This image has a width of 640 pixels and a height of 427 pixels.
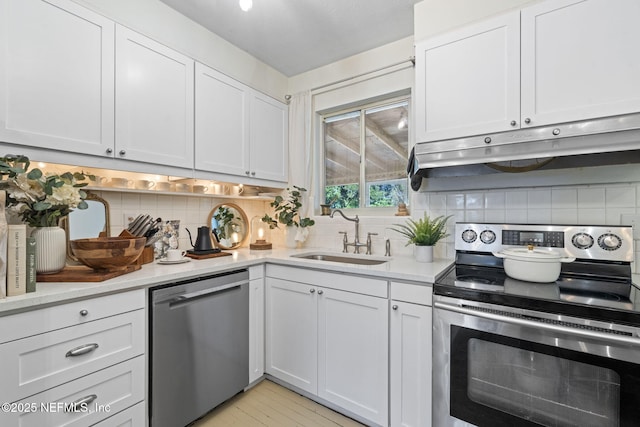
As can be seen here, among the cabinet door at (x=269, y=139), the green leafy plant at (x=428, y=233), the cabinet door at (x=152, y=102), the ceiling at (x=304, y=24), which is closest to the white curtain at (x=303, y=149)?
the cabinet door at (x=269, y=139)

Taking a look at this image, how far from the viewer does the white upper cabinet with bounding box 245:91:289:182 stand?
94.8 inches

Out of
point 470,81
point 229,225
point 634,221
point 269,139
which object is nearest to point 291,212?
point 229,225

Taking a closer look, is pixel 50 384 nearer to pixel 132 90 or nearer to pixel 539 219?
pixel 132 90

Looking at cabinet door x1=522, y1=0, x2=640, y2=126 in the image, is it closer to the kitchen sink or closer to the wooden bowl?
the kitchen sink

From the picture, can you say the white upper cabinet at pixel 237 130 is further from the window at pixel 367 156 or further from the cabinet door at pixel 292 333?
the cabinet door at pixel 292 333

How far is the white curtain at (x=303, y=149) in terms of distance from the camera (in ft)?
8.82

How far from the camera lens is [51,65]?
1320mm

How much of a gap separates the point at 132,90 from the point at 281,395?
6.98 ft

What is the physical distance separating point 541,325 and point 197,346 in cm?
166

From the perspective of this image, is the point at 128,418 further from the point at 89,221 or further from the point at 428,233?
the point at 428,233

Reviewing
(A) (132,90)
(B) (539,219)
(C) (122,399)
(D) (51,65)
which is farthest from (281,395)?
(D) (51,65)

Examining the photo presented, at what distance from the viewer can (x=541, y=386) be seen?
3.67 feet

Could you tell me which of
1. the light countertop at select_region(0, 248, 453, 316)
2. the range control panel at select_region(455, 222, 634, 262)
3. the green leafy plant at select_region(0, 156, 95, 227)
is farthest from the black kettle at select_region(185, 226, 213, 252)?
the range control panel at select_region(455, 222, 634, 262)

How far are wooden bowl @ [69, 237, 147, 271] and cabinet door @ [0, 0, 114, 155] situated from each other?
48 centimetres
